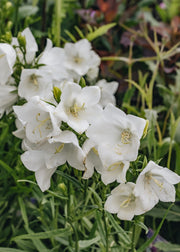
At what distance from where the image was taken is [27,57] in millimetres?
874

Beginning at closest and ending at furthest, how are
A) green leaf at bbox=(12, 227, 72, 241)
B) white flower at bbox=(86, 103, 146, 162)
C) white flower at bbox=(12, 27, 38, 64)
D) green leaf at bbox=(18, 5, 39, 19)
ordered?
white flower at bbox=(86, 103, 146, 162) → green leaf at bbox=(12, 227, 72, 241) → white flower at bbox=(12, 27, 38, 64) → green leaf at bbox=(18, 5, 39, 19)

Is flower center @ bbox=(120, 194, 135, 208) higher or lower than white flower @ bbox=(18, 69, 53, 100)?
lower

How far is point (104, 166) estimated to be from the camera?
0.58 meters

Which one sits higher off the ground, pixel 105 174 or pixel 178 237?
pixel 105 174

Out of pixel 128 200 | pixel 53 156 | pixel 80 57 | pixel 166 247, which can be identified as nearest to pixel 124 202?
pixel 128 200

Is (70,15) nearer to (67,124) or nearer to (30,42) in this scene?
(30,42)

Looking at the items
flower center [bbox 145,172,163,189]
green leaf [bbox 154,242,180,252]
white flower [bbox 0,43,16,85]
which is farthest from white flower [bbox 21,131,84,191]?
green leaf [bbox 154,242,180,252]

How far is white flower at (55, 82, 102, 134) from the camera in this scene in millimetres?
616

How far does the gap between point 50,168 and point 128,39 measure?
0.93 m

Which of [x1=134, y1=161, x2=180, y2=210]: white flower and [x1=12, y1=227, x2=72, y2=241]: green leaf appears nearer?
[x1=134, y1=161, x2=180, y2=210]: white flower

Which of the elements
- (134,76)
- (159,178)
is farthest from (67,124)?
(134,76)

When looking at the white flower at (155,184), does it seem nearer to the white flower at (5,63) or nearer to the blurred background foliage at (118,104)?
the blurred background foliage at (118,104)

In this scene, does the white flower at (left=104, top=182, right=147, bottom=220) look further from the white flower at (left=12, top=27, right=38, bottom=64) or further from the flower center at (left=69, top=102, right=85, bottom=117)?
the white flower at (left=12, top=27, right=38, bottom=64)

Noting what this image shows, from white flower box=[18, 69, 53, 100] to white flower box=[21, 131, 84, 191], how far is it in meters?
0.19
